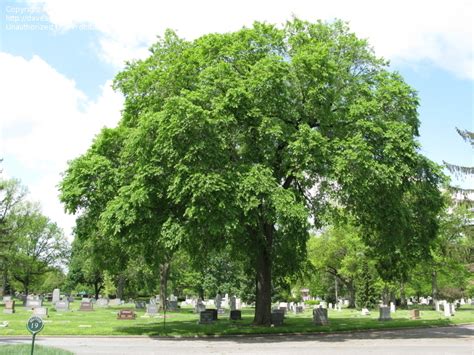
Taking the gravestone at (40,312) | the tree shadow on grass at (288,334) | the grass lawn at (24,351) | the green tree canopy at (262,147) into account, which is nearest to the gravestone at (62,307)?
the gravestone at (40,312)

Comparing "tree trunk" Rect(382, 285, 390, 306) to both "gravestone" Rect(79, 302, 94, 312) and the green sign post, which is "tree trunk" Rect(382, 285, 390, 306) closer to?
"gravestone" Rect(79, 302, 94, 312)

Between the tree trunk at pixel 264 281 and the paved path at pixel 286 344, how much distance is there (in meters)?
3.45

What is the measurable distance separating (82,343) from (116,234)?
5418mm

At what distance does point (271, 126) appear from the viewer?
21.2 metres

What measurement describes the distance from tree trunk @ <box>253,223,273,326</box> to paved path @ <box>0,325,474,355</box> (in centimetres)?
345

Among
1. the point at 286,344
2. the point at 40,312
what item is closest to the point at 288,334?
the point at 286,344

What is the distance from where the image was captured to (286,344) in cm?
1830

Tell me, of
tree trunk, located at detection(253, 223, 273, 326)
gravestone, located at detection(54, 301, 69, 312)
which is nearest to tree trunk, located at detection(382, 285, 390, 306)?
tree trunk, located at detection(253, 223, 273, 326)

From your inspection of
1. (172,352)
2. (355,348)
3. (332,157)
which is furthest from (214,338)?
(332,157)

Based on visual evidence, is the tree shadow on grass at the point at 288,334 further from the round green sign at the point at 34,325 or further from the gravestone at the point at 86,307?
the gravestone at the point at 86,307

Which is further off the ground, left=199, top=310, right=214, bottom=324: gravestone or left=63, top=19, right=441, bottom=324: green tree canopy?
left=63, top=19, right=441, bottom=324: green tree canopy

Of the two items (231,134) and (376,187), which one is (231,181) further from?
(376,187)

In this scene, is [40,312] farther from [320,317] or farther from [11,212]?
[11,212]

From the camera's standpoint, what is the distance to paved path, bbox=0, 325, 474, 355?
52.4 ft
